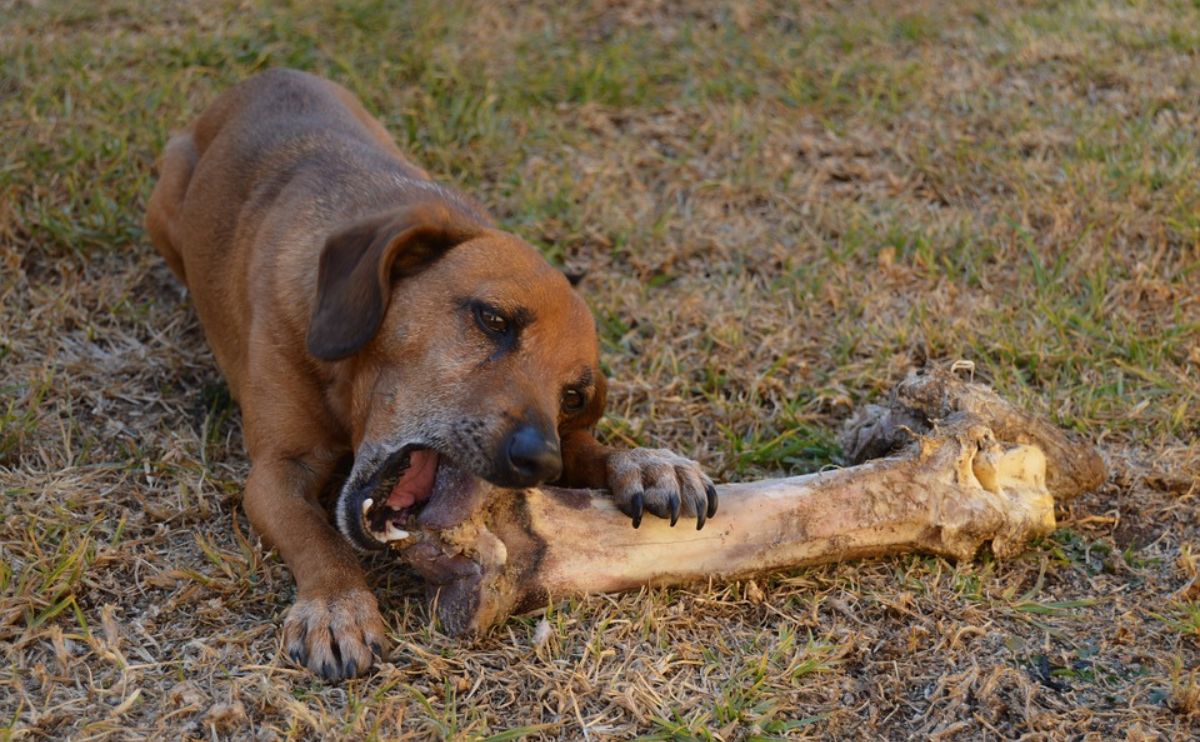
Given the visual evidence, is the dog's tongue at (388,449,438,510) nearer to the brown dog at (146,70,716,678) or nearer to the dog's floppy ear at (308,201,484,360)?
the brown dog at (146,70,716,678)

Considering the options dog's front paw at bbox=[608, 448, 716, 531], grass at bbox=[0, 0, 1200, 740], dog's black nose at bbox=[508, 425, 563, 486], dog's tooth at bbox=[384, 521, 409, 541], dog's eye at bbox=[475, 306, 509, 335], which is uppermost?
dog's eye at bbox=[475, 306, 509, 335]

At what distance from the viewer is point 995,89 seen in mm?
6672

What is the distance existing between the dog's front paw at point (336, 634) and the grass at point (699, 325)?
0.05m

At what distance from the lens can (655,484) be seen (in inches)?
137

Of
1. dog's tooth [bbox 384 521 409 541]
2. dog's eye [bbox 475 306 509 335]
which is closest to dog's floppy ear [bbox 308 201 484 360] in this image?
dog's eye [bbox 475 306 509 335]

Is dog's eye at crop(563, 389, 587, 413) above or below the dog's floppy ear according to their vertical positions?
below

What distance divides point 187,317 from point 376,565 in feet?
6.14

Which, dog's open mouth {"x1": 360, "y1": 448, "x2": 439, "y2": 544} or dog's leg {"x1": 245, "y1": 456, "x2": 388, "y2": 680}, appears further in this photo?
dog's open mouth {"x1": 360, "y1": 448, "x2": 439, "y2": 544}

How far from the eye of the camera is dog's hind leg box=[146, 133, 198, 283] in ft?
16.7

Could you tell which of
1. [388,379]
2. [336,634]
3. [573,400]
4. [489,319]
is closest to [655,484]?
[573,400]

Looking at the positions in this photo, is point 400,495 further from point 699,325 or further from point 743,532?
point 699,325

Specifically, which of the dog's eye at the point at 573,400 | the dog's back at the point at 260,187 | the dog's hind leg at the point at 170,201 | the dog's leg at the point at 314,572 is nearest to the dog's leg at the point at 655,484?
the dog's eye at the point at 573,400

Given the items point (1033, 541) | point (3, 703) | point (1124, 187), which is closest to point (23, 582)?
point (3, 703)

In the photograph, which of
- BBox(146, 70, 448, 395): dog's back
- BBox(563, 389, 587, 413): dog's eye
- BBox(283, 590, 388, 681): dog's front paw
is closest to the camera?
BBox(283, 590, 388, 681): dog's front paw
